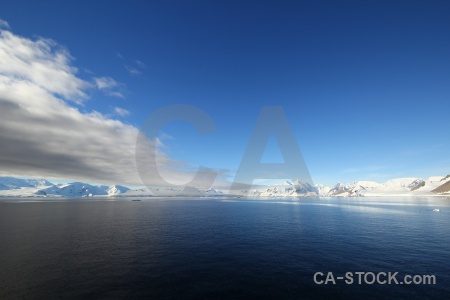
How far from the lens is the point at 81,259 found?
4347 cm

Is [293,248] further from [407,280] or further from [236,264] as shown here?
[407,280]

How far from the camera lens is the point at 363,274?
3681cm

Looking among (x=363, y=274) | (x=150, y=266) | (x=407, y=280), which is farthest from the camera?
(x=150, y=266)

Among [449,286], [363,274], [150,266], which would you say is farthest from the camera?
[150,266]

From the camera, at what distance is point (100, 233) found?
69312 mm

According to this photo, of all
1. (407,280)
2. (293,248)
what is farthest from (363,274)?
(293,248)

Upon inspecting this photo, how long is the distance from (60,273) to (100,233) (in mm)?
35833

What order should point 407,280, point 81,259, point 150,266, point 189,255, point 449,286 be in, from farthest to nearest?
point 189,255 < point 81,259 < point 150,266 < point 407,280 < point 449,286

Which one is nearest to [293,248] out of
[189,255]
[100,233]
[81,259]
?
[189,255]

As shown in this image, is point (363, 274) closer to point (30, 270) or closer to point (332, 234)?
point (332, 234)

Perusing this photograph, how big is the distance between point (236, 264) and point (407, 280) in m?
29.1

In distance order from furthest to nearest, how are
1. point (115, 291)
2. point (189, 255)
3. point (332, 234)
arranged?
1. point (332, 234)
2. point (189, 255)
3. point (115, 291)

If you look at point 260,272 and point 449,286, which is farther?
point 260,272

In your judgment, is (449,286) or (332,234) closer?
(449,286)
